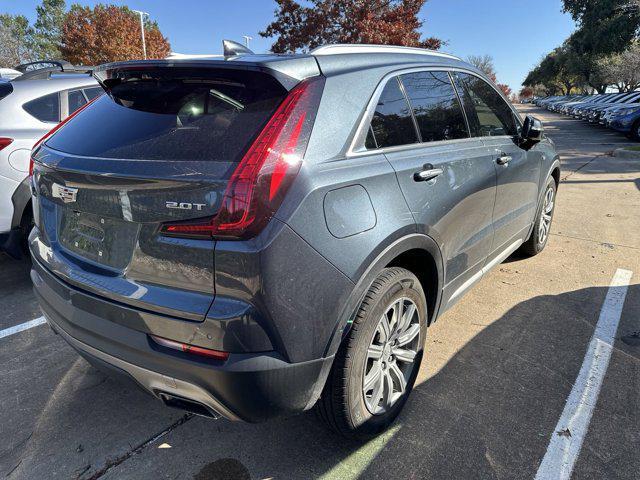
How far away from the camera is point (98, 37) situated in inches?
1212

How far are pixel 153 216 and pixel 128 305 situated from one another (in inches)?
15.1

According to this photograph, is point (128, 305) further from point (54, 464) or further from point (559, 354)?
point (559, 354)

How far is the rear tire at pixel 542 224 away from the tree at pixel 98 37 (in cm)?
3079

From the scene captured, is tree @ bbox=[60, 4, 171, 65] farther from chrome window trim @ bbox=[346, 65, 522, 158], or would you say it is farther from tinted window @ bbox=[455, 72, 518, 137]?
chrome window trim @ bbox=[346, 65, 522, 158]

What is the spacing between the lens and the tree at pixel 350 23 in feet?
63.5

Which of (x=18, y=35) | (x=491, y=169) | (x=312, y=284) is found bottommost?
(x=312, y=284)

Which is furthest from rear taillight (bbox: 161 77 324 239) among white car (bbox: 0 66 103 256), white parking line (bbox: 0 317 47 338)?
white car (bbox: 0 66 103 256)

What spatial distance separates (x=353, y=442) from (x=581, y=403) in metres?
1.33

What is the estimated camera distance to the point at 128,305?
5.94 feet

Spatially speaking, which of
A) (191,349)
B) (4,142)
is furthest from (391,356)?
(4,142)

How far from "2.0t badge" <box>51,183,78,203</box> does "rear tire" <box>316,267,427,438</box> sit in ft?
4.31

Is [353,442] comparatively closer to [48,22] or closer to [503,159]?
[503,159]

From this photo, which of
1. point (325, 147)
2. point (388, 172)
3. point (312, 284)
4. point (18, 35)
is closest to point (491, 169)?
point (388, 172)

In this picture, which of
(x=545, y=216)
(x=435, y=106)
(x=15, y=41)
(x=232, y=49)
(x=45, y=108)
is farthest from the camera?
(x=15, y=41)
